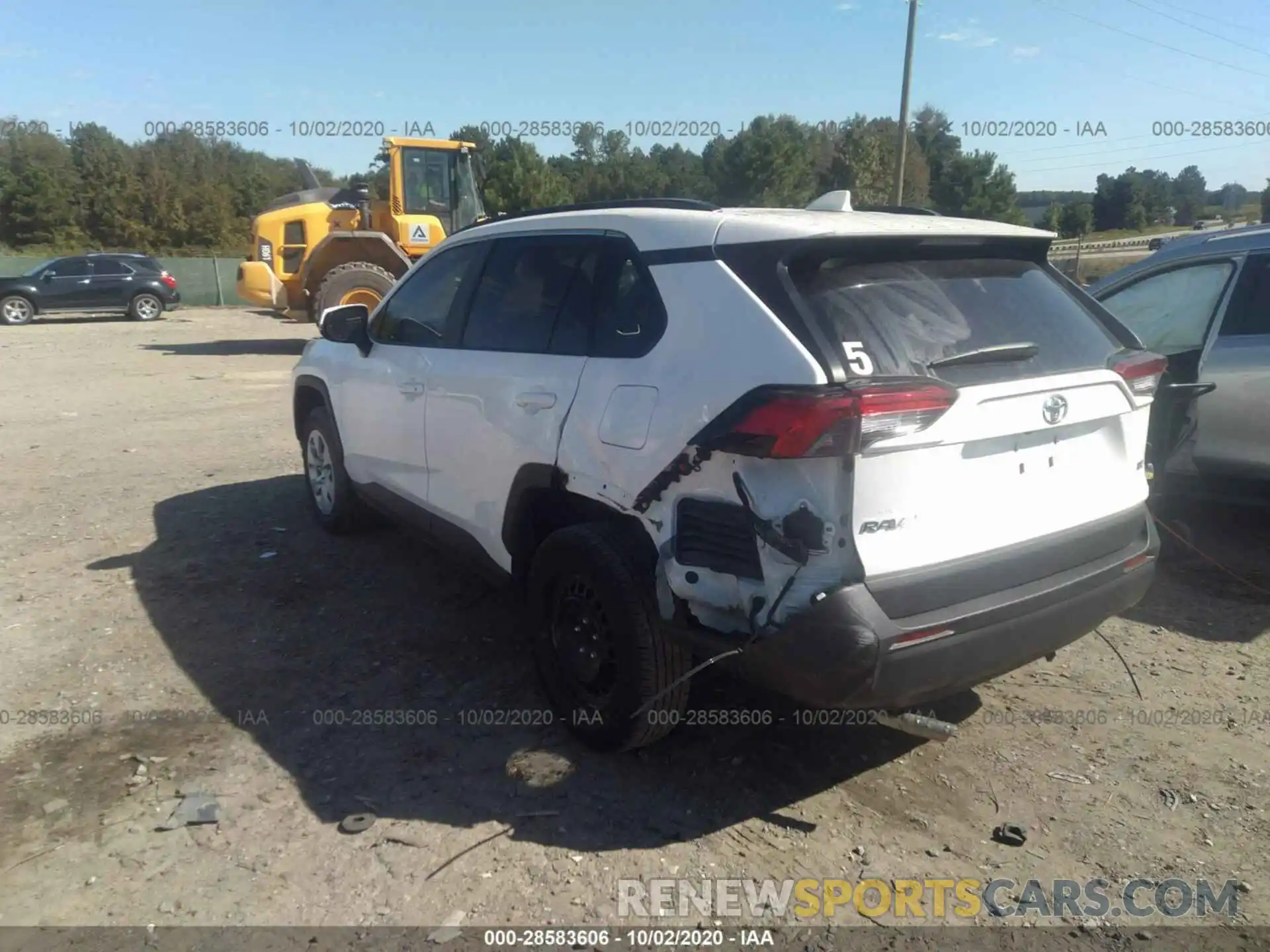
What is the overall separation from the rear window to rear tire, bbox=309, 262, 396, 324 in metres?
13.5

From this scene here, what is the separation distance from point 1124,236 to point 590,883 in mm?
39259

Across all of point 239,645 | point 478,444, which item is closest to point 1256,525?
point 478,444

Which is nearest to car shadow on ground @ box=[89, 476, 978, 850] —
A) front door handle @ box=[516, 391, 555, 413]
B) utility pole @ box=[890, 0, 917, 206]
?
front door handle @ box=[516, 391, 555, 413]

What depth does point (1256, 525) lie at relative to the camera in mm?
6043

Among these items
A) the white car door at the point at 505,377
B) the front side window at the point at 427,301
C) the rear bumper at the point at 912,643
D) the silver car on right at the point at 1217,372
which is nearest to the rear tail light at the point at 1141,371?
the rear bumper at the point at 912,643

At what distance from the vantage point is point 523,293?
13.1 feet

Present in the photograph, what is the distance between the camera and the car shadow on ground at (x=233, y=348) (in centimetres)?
1800

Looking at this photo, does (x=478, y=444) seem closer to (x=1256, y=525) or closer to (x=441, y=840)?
(x=441, y=840)

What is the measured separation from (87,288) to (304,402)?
22505 millimetres

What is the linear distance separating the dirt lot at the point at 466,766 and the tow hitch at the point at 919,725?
335mm

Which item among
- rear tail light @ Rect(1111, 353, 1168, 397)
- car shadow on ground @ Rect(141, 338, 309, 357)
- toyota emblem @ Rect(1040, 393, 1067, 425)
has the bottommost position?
car shadow on ground @ Rect(141, 338, 309, 357)

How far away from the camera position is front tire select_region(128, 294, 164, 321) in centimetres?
2561

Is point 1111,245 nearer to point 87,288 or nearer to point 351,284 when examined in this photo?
Result: point 351,284

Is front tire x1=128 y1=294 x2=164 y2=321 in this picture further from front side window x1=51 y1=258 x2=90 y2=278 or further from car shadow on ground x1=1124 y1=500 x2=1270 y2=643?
car shadow on ground x1=1124 y1=500 x2=1270 y2=643
